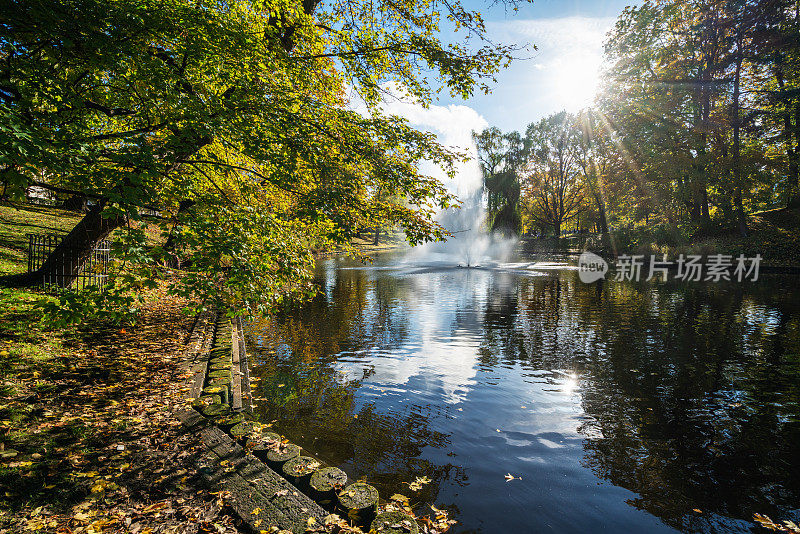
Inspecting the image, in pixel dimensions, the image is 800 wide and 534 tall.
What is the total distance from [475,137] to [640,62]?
27156mm

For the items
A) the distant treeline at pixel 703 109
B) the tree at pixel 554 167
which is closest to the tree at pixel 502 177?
the tree at pixel 554 167

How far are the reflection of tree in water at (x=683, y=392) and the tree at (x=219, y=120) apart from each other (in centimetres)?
450

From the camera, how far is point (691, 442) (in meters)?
5.21

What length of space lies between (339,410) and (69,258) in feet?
28.7

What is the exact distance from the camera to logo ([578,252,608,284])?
25.2 m

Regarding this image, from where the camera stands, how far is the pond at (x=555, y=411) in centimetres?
415

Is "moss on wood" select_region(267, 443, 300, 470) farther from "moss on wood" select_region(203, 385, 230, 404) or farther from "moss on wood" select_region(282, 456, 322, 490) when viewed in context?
"moss on wood" select_region(203, 385, 230, 404)

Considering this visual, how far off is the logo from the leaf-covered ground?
77.6 feet

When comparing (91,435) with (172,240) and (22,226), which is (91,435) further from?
(22,226)

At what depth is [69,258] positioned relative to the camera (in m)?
9.38

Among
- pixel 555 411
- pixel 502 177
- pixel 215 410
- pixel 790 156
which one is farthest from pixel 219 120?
pixel 502 177

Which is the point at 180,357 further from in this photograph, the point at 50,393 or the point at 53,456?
the point at 53,456

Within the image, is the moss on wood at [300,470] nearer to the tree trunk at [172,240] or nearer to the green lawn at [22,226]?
the tree trunk at [172,240]

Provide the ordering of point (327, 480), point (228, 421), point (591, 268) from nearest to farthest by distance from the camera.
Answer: point (327, 480), point (228, 421), point (591, 268)
